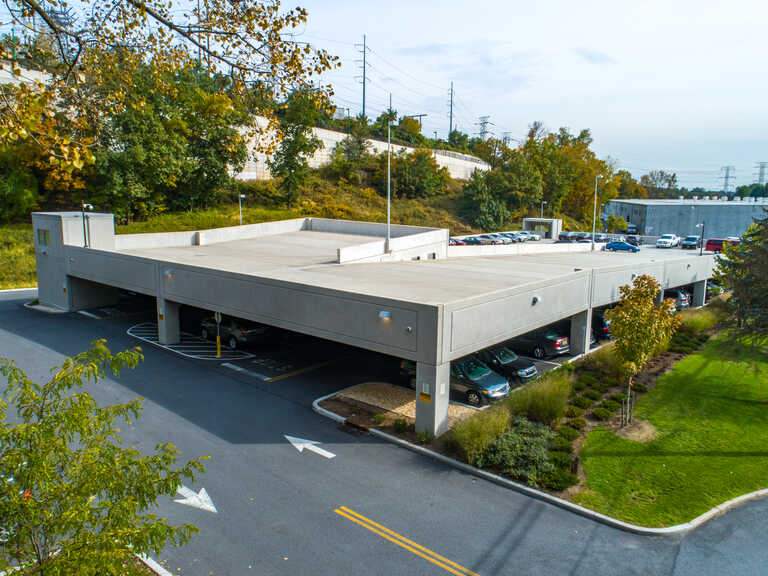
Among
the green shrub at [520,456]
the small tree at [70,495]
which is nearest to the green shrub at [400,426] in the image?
the green shrub at [520,456]

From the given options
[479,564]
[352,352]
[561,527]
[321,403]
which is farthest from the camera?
[352,352]

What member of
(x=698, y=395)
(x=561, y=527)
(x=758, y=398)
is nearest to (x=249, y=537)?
(x=561, y=527)

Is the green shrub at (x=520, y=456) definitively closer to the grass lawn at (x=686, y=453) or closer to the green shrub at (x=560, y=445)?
the green shrub at (x=560, y=445)

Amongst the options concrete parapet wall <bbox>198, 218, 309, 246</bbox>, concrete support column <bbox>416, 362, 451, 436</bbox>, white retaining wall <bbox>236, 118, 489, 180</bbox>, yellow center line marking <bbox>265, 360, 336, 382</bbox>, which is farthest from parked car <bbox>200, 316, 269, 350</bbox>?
white retaining wall <bbox>236, 118, 489, 180</bbox>

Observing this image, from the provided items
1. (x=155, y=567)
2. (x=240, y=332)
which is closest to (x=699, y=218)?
(x=240, y=332)

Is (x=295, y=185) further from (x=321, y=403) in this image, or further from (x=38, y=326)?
(x=321, y=403)

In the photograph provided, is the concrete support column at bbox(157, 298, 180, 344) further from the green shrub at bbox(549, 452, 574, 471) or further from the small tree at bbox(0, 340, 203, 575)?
the small tree at bbox(0, 340, 203, 575)
